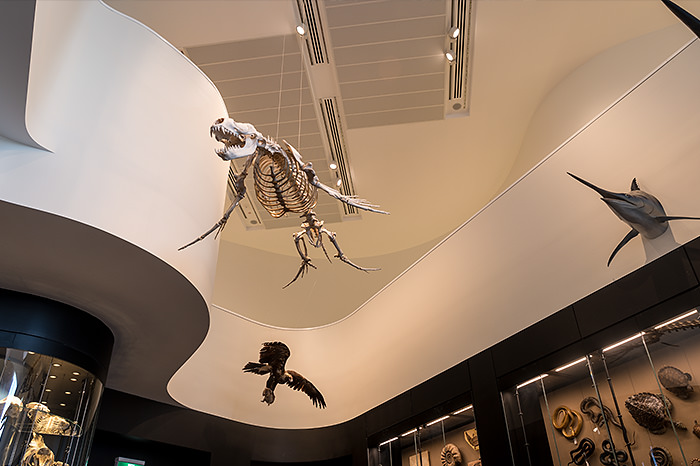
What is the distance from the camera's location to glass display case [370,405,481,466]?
540 cm

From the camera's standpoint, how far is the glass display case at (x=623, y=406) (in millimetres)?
3602

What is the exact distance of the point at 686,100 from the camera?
3965 millimetres

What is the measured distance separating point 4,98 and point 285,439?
19.6 ft

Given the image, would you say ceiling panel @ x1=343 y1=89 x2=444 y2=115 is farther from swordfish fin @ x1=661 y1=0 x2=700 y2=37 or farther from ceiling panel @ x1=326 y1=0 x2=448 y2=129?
swordfish fin @ x1=661 y1=0 x2=700 y2=37

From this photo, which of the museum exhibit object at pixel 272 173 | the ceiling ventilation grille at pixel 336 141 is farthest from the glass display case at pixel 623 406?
the ceiling ventilation grille at pixel 336 141

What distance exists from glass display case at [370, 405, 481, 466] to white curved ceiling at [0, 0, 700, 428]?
0.60 metres

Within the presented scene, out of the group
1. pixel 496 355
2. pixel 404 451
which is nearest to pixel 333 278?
pixel 404 451

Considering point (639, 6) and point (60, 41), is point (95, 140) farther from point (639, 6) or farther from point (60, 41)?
point (639, 6)

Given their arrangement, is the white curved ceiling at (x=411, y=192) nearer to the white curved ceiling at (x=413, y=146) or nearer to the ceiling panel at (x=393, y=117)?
the white curved ceiling at (x=413, y=146)

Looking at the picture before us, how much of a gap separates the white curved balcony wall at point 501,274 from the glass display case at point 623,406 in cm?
61

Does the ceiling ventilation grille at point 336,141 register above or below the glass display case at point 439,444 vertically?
above

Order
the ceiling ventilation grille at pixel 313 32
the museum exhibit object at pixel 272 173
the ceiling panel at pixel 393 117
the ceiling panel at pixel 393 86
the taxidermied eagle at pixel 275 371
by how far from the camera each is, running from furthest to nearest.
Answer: the ceiling panel at pixel 393 117, the ceiling panel at pixel 393 86, the taxidermied eagle at pixel 275 371, the ceiling ventilation grille at pixel 313 32, the museum exhibit object at pixel 272 173

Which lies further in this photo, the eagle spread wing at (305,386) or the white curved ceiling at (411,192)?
the eagle spread wing at (305,386)

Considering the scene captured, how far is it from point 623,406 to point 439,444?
2410 millimetres
